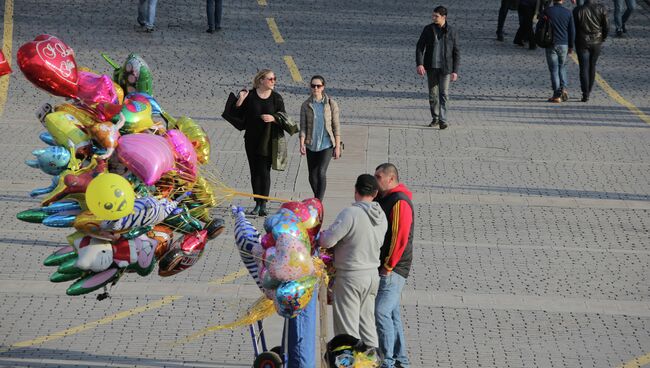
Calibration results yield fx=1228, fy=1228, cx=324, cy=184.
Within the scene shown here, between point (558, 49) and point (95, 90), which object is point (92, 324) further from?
point (558, 49)

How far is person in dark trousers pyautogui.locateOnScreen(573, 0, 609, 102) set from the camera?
2056 centimetres

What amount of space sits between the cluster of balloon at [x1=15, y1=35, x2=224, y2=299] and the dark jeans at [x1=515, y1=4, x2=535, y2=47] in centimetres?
1609

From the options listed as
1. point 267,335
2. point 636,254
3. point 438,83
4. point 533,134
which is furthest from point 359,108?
point 267,335

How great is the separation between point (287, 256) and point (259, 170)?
5.59 m

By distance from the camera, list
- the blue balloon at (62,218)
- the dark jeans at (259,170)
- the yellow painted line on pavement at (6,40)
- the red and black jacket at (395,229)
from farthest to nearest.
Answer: the yellow painted line on pavement at (6,40), the dark jeans at (259,170), the red and black jacket at (395,229), the blue balloon at (62,218)

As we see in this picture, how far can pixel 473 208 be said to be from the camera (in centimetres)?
1418

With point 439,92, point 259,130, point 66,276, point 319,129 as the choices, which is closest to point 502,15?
point 439,92

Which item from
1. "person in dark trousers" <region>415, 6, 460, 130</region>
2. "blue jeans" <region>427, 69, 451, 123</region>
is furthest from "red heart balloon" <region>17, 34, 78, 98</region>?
"blue jeans" <region>427, 69, 451, 123</region>

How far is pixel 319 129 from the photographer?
13633 mm

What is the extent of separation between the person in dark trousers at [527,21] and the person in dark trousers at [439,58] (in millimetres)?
6092

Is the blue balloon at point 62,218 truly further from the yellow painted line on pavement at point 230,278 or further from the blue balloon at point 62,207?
the yellow painted line on pavement at point 230,278

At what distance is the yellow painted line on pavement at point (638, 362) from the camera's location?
32.0 ft

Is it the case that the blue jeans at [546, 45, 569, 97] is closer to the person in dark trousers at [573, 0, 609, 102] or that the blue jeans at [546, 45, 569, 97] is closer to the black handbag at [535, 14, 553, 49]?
the black handbag at [535, 14, 553, 49]

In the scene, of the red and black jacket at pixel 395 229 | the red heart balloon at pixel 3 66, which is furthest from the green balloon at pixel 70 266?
the red and black jacket at pixel 395 229
